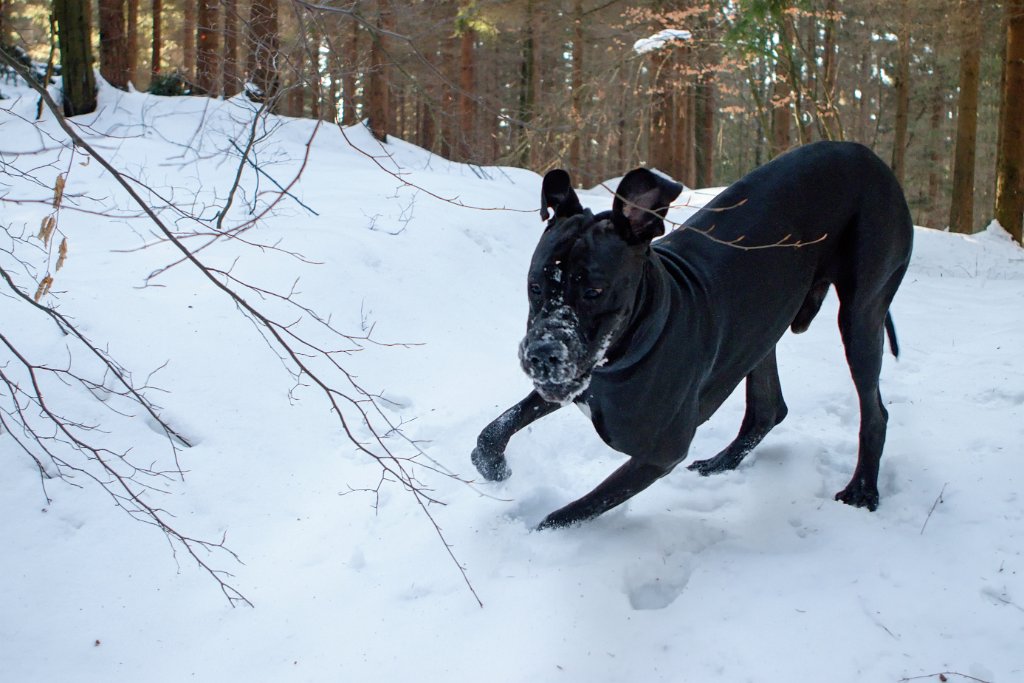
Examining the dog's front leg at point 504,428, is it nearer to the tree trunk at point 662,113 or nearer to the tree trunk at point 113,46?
the tree trunk at point 113,46

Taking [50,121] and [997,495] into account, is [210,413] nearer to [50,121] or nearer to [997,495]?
[997,495]

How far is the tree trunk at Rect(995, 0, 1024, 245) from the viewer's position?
1162 cm

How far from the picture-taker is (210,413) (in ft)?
13.3

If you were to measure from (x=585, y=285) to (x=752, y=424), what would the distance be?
5.62 ft

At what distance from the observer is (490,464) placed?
140 inches

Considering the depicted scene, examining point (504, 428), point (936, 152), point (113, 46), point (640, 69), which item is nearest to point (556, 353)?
point (504, 428)

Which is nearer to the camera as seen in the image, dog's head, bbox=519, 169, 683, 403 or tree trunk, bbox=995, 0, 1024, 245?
dog's head, bbox=519, 169, 683, 403

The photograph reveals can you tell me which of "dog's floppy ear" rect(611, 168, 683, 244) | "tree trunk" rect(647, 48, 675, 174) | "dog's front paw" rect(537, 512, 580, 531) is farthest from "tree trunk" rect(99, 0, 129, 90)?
"dog's floppy ear" rect(611, 168, 683, 244)

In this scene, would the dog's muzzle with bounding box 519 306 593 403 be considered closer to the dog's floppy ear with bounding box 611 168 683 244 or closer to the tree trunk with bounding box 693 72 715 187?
the dog's floppy ear with bounding box 611 168 683 244

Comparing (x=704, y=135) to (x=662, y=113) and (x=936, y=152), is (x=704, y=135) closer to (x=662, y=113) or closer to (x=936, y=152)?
(x=662, y=113)

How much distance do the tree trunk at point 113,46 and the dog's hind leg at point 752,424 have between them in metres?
11.3

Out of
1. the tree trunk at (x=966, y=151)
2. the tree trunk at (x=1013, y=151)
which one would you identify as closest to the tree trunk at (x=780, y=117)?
the tree trunk at (x=966, y=151)

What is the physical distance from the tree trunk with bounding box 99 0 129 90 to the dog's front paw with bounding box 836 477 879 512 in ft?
39.2

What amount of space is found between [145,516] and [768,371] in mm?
2974
